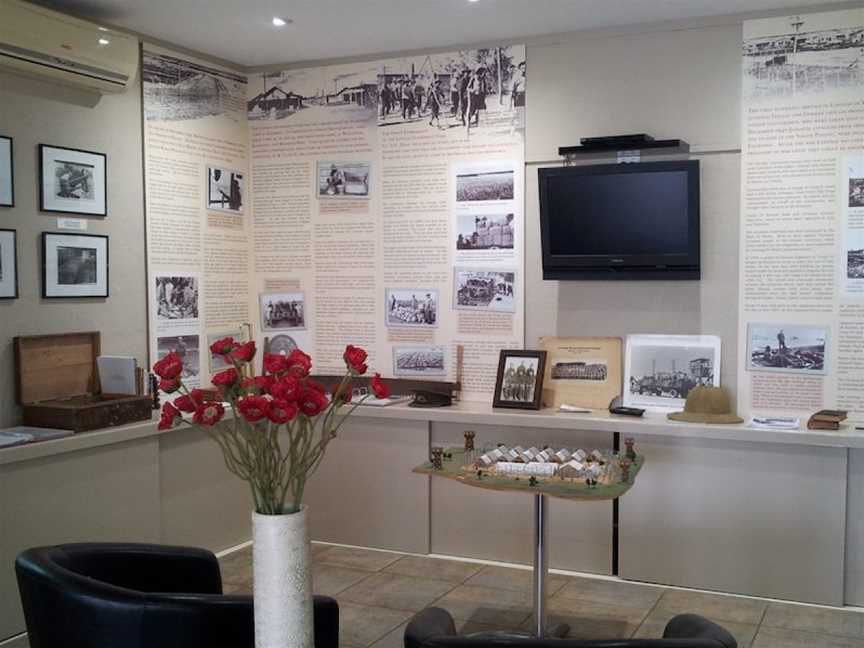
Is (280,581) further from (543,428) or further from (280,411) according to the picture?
(543,428)

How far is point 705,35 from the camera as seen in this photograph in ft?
17.1

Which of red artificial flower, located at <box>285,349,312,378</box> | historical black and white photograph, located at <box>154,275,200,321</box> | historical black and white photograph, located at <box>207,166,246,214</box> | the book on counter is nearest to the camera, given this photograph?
red artificial flower, located at <box>285,349,312,378</box>

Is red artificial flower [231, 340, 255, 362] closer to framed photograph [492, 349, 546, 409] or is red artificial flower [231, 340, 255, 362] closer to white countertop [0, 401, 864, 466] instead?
white countertop [0, 401, 864, 466]

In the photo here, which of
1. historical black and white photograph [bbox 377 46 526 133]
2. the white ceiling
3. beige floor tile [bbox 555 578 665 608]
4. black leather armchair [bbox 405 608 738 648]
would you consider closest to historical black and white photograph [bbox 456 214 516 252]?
historical black and white photograph [bbox 377 46 526 133]

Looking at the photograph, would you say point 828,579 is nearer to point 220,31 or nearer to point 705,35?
point 705,35

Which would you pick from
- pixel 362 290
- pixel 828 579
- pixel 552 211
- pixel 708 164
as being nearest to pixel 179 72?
pixel 362 290

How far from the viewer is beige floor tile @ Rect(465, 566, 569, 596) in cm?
514

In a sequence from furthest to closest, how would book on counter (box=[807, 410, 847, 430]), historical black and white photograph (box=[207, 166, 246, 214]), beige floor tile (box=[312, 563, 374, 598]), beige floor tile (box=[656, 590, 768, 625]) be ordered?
historical black and white photograph (box=[207, 166, 246, 214])
beige floor tile (box=[312, 563, 374, 598])
book on counter (box=[807, 410, 847, 430])
beige floor tile (box=[656, 590, 768, 625])

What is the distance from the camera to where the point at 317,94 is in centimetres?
622

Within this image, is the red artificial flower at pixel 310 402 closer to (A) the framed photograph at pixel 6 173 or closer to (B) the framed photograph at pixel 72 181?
(A) the framed photograph at pixel 6 173

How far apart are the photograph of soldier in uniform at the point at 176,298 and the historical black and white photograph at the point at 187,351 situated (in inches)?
5.1

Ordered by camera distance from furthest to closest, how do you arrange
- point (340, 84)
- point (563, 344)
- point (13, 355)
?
point (340, 84), point (563, 344), point (13, 355)

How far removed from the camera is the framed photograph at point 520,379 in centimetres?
552

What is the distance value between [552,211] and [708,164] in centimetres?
90
